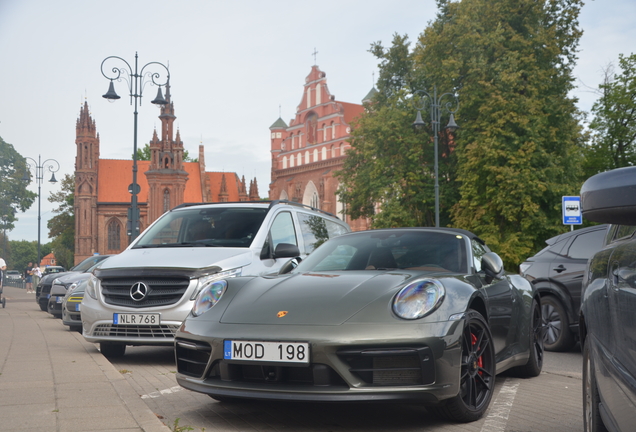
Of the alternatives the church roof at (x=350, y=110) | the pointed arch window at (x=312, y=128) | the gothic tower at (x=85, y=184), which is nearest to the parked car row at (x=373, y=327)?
the pointed arch window at (x=312, y=128)

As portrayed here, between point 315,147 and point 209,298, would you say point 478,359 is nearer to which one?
point 209,298

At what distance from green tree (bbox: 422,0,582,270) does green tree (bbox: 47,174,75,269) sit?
2933 inches

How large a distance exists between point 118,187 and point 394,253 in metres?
90.5

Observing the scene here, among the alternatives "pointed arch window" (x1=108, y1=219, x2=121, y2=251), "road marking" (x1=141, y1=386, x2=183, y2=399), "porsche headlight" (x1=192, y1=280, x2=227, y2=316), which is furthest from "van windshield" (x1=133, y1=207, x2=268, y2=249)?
"pointed arch window" (x1=108, y1=219, x2=121, y2=251)

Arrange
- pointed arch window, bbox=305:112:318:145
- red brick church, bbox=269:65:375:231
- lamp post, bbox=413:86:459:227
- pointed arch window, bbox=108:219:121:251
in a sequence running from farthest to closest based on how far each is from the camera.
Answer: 1. pointed arch window, bbox=108:219:121:251
2. pointed arch window, bbox=305:112:318:145
3. red brick church, bbox=269:65:375:231
4. lamp post, bbox=413:86:459:227

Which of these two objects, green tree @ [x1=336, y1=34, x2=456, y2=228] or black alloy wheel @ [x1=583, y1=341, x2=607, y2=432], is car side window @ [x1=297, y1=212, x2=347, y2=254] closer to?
black alloy wheel @ [x1=583, y1=341, x2=607, y2=432]

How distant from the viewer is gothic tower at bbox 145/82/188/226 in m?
84.4

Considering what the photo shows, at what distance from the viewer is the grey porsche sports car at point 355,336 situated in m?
4.07

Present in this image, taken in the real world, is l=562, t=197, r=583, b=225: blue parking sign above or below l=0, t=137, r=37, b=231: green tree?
below

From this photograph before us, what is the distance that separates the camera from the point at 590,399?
3.34m

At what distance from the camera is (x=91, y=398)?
509 centimetres

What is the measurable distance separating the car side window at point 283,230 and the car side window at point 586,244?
385 cm

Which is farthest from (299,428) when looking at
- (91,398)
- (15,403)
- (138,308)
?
(138,308)

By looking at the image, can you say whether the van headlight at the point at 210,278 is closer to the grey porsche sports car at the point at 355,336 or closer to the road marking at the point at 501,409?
the grey porsche sports car at the point at 355,336
